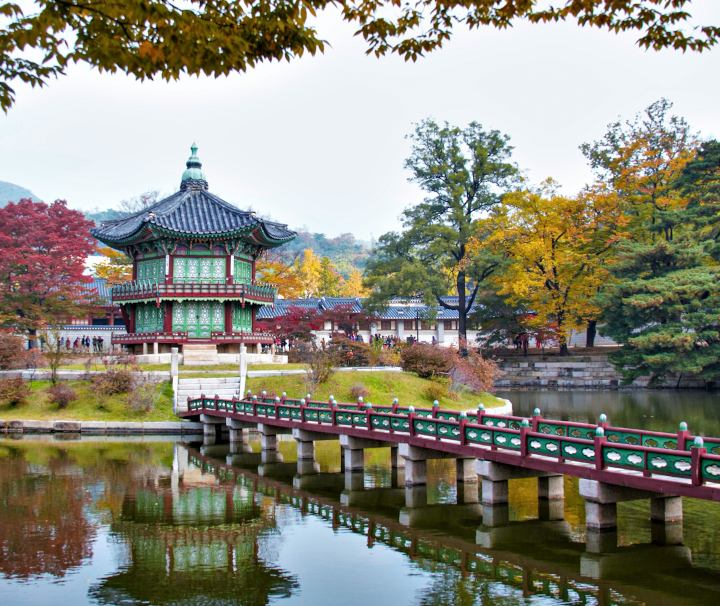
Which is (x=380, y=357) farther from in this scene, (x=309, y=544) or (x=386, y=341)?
(x=309, y=544)

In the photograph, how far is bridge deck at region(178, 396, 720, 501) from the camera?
14391 mm

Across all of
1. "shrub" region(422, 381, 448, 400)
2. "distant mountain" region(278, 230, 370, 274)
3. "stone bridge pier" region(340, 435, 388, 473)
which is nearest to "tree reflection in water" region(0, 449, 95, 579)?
"stone bridge pier" region(340, 435, 388, 473)

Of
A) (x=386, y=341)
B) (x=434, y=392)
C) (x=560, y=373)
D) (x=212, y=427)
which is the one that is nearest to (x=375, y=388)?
(x=434, y=392)

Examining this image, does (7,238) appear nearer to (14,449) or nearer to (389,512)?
(14,449)

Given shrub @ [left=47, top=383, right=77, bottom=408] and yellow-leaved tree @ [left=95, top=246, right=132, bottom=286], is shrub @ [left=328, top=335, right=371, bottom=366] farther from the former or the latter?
yellow-leaved tree @ [left=95, top=246, right=132, bottom=286]

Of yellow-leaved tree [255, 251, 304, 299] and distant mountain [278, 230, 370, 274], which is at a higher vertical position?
distant mountain [278, 230, 370, 274]

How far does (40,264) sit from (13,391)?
15941 mm

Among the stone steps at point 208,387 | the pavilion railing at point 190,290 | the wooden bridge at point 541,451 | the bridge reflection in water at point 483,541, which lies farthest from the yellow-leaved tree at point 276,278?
the bridge reflection in water at point 483,541

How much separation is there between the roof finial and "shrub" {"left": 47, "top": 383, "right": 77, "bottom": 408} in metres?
19.6

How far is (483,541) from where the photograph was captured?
1653 cm

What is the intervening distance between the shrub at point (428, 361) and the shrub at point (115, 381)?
15141mm

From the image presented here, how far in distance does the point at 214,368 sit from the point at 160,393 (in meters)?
4.44

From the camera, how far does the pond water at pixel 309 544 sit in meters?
13.2

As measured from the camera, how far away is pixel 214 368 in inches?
1650
